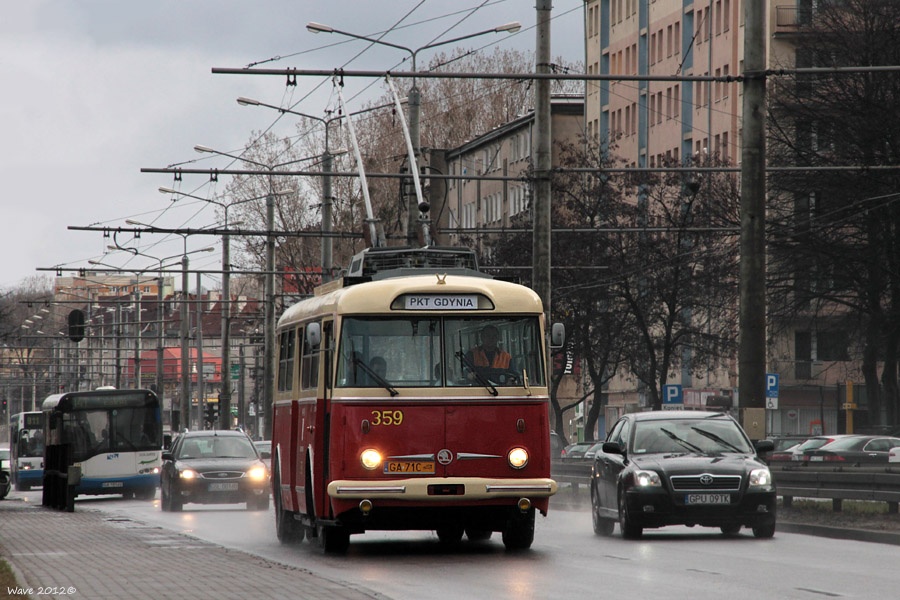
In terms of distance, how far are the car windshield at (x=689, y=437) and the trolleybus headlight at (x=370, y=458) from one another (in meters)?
5.05

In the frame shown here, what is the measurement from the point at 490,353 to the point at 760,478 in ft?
13.8

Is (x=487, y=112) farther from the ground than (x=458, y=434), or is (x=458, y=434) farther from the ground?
(x=487, y=112)

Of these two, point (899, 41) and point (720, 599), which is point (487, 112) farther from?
point (720, 599)

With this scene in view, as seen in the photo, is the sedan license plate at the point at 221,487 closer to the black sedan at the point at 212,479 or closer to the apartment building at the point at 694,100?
the black sedan at the point at 212,479

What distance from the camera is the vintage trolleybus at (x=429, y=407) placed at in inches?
720

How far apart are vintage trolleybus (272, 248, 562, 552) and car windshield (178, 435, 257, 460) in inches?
710

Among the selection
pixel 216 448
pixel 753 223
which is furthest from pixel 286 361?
pixel 216 448

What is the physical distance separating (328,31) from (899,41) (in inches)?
849

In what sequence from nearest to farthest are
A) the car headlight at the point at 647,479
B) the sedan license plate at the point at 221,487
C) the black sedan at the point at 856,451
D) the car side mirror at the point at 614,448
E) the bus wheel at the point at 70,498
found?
the car headlight at the point at 647,479, the car side mirror at the point at 614,448, the bus wheel at the point at 70,498, the sedan license plate at the point at 221,487, the black sedan at the point at 856,451

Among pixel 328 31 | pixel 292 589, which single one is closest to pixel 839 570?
→ pixel 292 589

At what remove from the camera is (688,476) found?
21234 millimetres

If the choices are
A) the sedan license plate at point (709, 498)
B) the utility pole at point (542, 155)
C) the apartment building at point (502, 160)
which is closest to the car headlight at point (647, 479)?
the sedan license plate at point (709, 498)

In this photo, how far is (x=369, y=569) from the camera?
17.2 meters

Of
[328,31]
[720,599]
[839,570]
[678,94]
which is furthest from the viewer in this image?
[678,94]
